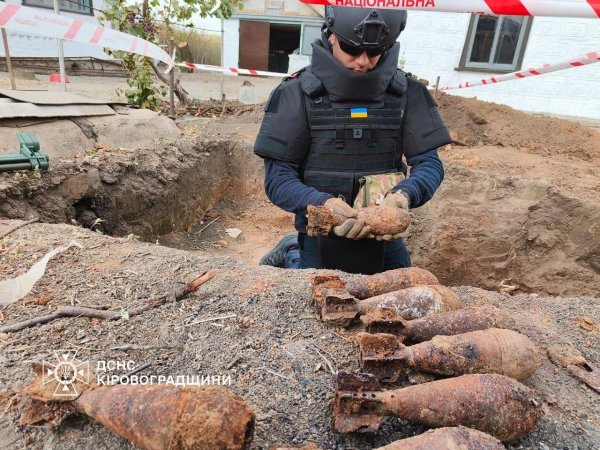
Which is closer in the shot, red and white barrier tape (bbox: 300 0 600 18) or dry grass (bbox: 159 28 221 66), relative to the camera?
red and white barrier tape (bbox: 300 0 600 18)

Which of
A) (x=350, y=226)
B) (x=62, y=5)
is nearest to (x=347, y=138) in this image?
(x=350, y=226)

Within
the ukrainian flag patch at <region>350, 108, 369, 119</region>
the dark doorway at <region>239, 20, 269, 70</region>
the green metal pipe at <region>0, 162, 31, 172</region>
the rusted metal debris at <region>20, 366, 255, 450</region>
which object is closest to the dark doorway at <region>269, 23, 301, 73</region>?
the dark doorway at <region>239, 20, 269, 70</region>

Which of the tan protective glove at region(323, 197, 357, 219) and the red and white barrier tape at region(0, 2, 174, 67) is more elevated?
the red and white barrier tape at region(0, 2, 174, 67)

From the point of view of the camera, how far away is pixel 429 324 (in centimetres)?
172

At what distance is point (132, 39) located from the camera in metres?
6.52

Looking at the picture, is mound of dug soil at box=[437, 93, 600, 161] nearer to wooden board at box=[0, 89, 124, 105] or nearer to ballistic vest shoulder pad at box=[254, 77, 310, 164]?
ballistic vest shoulder pad at box=[254, 77, 310, 164]

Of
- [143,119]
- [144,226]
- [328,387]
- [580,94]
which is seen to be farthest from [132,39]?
[580,94]

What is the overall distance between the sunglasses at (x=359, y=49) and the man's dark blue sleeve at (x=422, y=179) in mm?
811

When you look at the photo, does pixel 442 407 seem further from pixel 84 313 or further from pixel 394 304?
pixel 84 313

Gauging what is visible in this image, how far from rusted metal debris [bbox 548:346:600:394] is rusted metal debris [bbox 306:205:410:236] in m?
0.96

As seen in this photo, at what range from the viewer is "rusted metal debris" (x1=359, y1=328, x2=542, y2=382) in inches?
58.7

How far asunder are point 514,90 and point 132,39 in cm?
788

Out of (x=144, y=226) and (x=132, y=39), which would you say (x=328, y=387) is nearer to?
(x=144, y=226)

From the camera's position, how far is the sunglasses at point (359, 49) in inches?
108
